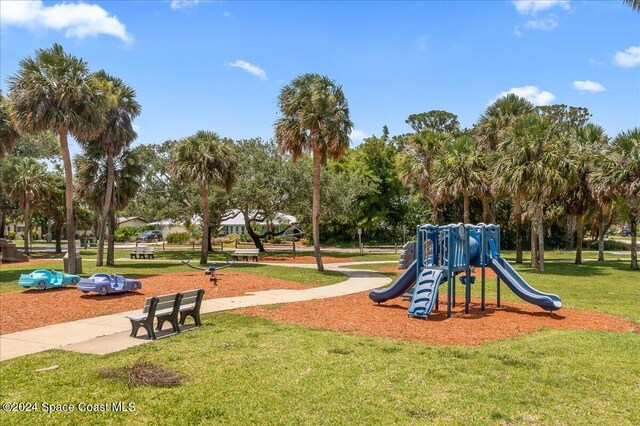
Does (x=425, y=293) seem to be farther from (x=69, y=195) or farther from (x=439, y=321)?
(x=69, y=195)

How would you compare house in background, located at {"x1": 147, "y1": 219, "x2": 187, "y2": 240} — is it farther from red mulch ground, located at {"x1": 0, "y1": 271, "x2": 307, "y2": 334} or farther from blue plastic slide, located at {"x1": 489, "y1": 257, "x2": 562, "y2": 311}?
blue plastic slide, located at {"x1": 489, "y1": 257, "x2": 562, "y2": 311}

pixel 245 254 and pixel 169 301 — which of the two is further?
pixel 245 254

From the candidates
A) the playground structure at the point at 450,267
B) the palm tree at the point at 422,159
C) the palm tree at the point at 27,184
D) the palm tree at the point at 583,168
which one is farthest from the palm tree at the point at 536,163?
the palm tree at the point at 27,184

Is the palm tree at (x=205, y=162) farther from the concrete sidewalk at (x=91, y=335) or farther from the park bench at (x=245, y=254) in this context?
the concrete sidewalk at (x=91, y=335)

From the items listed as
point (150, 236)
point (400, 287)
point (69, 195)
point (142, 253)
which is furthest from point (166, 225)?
point (400, 287)

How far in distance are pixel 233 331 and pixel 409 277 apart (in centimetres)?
583

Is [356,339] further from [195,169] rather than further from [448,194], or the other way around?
[448,194]

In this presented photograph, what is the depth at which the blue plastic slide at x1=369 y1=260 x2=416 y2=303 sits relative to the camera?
48.7 ft

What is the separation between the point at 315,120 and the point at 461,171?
11.2 meters

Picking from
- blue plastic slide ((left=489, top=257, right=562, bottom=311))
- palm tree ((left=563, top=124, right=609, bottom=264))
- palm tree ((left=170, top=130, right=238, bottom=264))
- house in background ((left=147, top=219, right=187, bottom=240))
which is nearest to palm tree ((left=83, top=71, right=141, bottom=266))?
palm tree ((left=170, top=130, right=238, bottom=264))

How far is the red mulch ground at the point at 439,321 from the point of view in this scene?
Answer: 1130cm

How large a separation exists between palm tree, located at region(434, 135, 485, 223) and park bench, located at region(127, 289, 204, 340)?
22.4m

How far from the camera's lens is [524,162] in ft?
89.1

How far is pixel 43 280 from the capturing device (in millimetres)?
17531
